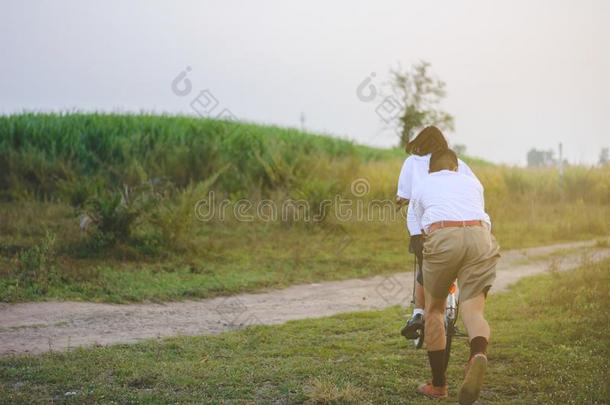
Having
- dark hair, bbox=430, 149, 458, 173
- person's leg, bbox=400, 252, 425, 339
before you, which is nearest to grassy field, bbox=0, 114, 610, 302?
person's leg, bbox=400, 252, 425, 339

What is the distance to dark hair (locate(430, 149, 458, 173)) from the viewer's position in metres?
5.91

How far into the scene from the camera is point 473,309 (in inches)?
215

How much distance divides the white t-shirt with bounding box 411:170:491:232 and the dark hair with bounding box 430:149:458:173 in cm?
6

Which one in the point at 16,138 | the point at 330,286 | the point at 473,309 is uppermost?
the point at 16,138

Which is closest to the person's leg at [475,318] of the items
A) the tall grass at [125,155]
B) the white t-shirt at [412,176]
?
the white t-shirt at [412,176]

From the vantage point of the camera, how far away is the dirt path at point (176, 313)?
8562 mm

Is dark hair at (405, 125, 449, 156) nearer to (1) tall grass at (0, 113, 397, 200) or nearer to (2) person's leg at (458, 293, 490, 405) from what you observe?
(2) person's leg at (458, 293, 490, 405)

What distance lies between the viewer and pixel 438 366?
598cm

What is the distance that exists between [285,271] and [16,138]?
11.9 metres

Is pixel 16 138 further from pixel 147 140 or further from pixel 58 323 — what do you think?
pixel 58 323

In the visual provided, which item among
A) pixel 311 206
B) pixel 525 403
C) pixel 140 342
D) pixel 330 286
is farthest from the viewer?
pixel 311 206

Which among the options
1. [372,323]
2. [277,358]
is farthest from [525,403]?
[372,323]

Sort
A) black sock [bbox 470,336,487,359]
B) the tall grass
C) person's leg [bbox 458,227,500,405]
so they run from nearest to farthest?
black sock [bbox 470,336,487,359] < person's leg [bbox 458,227,500,405] < the tall grass

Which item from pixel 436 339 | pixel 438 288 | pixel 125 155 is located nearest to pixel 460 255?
pixel 438 288
